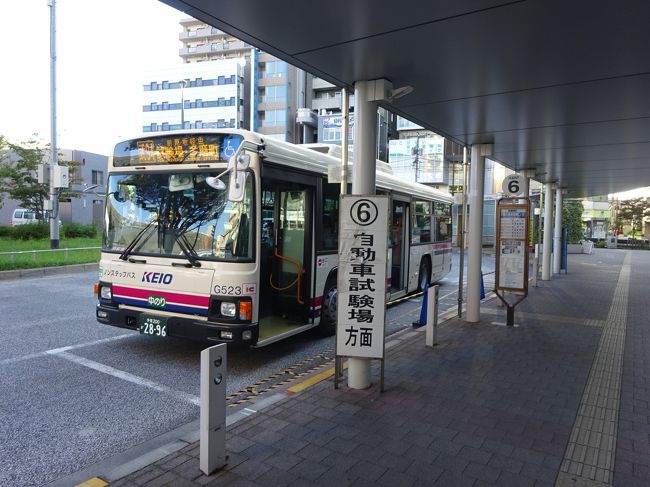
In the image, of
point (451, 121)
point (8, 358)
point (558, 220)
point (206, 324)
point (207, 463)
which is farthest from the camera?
point (558, 220)

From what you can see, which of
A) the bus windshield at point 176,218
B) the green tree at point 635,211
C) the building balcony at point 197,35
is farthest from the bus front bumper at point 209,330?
the building balcony at point 197,35

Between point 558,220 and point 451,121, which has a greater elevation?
point 451,121

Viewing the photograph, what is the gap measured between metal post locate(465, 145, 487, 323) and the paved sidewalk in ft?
4.60

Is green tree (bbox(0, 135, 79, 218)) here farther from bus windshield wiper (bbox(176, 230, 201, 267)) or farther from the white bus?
bus windshield wiper (bbox(176, 230, 201, 267))

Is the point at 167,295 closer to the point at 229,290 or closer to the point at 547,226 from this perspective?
the point at 229,290

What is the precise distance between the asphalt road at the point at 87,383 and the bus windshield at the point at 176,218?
1.45m

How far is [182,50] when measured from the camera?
77438mm

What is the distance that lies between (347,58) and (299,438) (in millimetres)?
3407

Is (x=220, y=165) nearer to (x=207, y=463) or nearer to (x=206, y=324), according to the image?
(x=206, y=324)

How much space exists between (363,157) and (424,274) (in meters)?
7.47

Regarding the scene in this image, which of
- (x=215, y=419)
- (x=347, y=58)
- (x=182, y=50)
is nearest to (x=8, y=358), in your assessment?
(x=215, y=419)

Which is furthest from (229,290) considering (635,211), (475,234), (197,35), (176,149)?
(197,35)

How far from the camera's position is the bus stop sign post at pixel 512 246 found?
28.0ft

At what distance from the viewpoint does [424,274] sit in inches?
468
